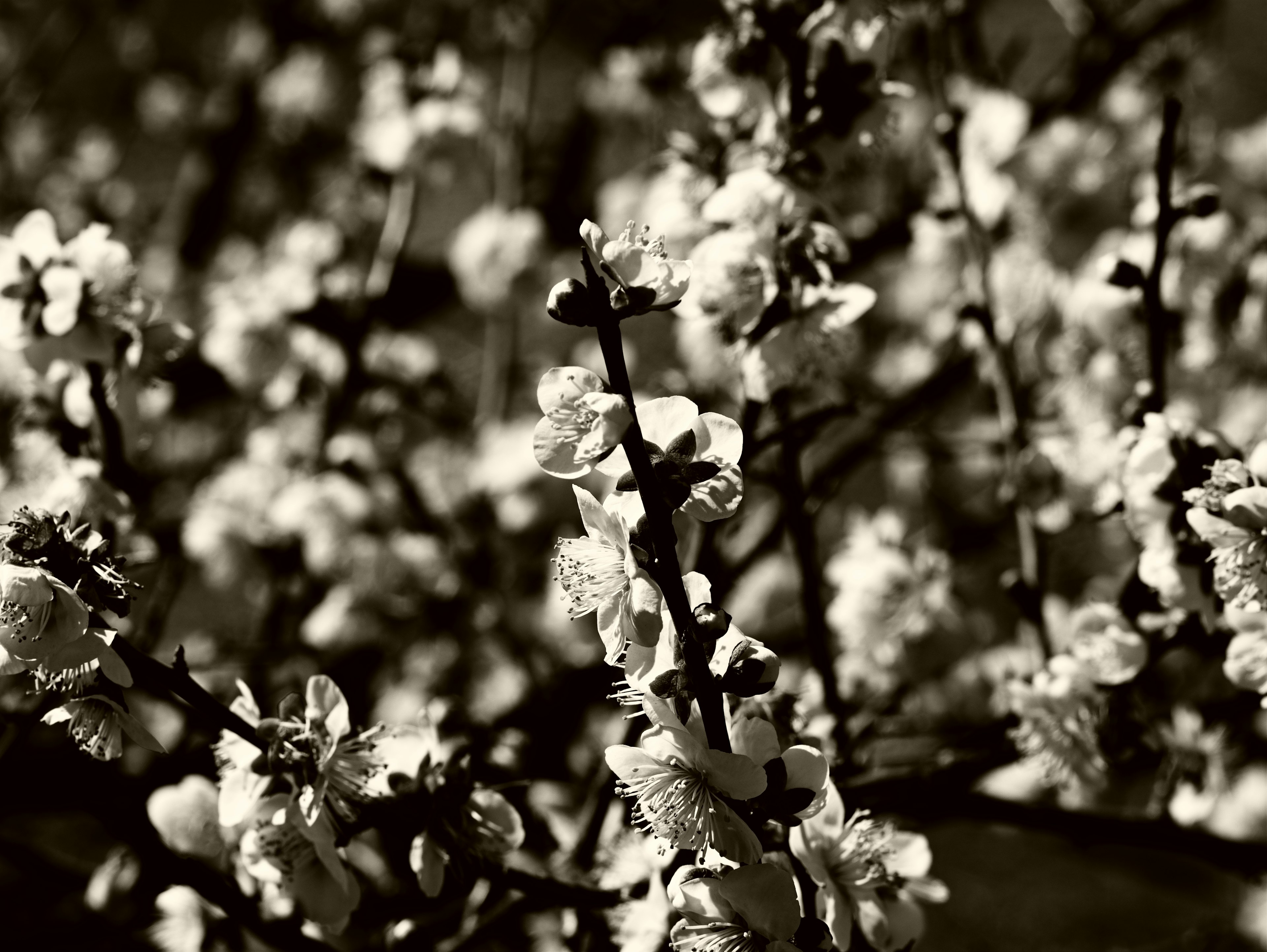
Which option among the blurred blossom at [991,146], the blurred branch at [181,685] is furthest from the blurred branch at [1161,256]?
the blurred branch at [181,685]

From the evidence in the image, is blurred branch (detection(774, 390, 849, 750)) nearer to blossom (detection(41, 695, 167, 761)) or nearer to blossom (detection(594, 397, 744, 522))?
blossom (detection(594, 397, 744, 522))

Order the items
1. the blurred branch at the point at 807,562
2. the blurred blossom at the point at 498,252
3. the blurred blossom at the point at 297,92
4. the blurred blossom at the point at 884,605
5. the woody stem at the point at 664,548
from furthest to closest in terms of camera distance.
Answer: the blurred blossom at the point at 297,92, the blurred blossom at the point at 498,252, the blurred blossom at the point at 884,605, the blurred branch at the point at 807,562, the woody stem at the point at 664,548

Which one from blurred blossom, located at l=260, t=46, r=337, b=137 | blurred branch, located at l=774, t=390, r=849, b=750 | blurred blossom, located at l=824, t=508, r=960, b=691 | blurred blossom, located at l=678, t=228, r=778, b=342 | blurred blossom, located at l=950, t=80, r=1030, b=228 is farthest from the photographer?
blurred blossom, located at l=260, t=46, r=337, b=137

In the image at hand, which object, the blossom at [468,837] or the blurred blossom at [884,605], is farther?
the blurred blossom at [884,605]

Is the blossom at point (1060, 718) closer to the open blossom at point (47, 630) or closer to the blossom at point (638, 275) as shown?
the blossom at point (638, 275)

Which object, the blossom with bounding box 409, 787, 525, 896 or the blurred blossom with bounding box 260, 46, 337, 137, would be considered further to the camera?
the blurred blossom with bounding box 260, 46, 337, 137

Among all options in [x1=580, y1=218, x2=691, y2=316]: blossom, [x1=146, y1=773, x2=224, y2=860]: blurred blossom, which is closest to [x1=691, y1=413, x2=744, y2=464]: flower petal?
[x1=580, y1=218, x2=691, y2=316]: blossom
